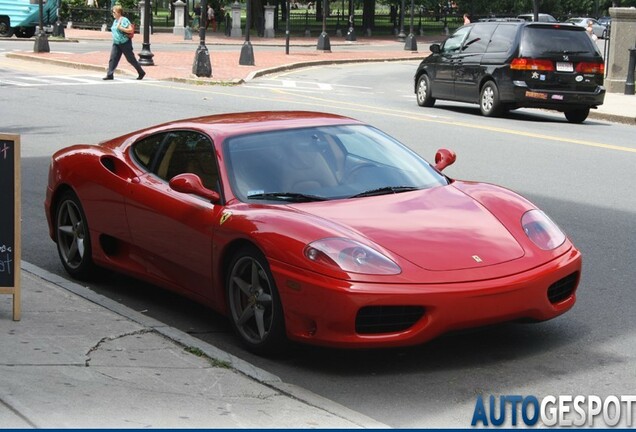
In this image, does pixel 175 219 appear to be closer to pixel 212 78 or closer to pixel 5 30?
pixel 212 78

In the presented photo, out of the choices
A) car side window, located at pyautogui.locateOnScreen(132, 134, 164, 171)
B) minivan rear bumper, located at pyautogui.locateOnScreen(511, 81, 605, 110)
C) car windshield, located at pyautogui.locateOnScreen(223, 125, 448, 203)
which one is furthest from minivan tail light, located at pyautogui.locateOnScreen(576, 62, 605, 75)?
car side window, located at pyautogui.locateOnScreen(132, 134, 164, 171)

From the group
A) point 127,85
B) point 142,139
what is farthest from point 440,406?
point 127,85

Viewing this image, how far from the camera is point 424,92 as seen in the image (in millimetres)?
24422

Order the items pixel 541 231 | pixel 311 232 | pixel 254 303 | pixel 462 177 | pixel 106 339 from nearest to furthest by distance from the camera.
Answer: pixel 311 232 < pixel 254 303 < pixel 106 339 < pixel 541 231 < pixel 462 177

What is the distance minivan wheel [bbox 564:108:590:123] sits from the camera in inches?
874

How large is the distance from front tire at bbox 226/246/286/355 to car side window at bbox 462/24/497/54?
668 inches

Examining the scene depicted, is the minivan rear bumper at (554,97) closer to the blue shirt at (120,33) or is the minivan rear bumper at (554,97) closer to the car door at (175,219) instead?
the blue shirt at (120,33)

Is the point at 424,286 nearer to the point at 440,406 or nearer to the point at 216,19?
the point at 440,406

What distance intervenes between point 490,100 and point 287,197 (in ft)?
52.3

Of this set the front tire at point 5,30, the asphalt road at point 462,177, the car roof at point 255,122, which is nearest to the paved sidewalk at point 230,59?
the asphalt road at point 462,177

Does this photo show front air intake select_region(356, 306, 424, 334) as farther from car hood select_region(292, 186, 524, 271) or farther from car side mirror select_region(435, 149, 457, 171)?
car side mirror select_region(435, 149, 457, 171)

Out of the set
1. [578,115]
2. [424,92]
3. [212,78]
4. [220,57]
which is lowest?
[220,57]

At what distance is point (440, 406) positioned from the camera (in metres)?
5.77

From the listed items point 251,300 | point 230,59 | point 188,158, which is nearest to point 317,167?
point 188,158
